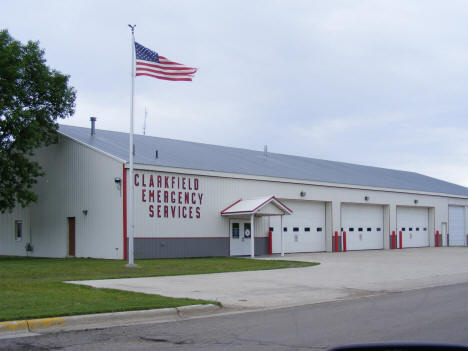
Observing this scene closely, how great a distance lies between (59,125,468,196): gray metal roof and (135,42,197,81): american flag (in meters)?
6.09

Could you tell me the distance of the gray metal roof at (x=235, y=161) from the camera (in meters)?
29.9

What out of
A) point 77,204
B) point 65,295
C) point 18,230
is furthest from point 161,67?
point 18,230

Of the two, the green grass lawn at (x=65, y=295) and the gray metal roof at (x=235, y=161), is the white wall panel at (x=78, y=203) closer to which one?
the gray metal roof at (x=235, y=161)

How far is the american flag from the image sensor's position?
2227cm

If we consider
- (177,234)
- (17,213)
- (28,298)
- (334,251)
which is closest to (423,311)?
(28,298)

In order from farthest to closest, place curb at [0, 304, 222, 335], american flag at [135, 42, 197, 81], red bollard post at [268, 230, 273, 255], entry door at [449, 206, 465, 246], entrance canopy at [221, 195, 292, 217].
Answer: entry door at [449, 206, 465, 246]
red bollard post at [268, 230, 273, 255]
entrance canopy at [221, 195, 292, 217]
american flag at [135, 42, 197, 81]
curb at [0, 304, 222, 335]

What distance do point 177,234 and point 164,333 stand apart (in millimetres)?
19503

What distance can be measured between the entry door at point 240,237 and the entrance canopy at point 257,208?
1.20 metres

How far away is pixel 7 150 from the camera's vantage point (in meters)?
28.1

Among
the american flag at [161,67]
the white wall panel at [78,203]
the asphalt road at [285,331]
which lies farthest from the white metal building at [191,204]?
the asphalt road at [285,331]

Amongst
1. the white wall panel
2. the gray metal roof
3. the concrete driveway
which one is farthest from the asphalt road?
the gray metal roof

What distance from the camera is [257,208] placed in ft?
95.7

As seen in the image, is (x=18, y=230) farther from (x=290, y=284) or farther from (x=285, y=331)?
(x=285, y=331)

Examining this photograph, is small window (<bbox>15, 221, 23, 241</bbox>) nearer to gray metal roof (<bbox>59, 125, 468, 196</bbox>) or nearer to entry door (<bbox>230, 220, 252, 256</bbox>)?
gray metal roof (<bbox>59, 125, 468, 196</bbox>)
